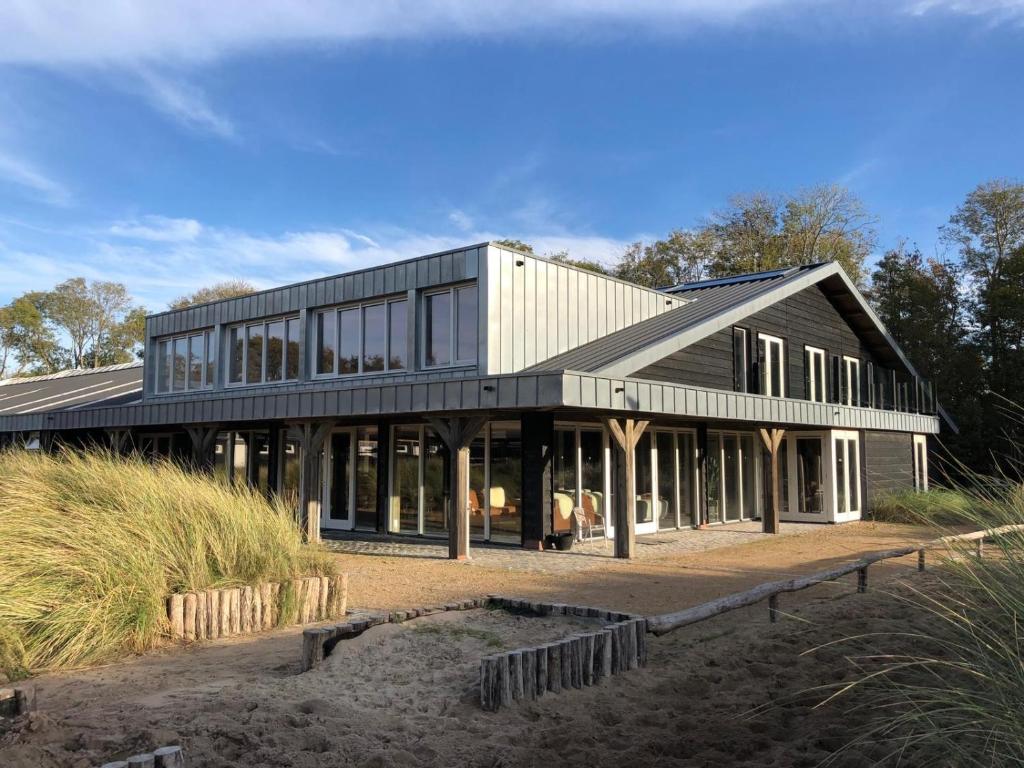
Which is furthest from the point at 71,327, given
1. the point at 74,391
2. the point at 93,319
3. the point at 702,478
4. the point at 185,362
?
the point at 702,478

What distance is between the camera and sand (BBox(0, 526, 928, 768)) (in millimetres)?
3662

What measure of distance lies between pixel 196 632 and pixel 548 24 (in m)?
12.6

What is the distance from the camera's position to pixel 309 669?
5.09 meters

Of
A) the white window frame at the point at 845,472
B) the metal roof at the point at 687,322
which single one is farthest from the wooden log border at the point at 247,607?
the white window frame at the point at 845,472

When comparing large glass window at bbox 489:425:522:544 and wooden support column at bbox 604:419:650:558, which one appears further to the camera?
large glass window at bbox 489:425:522:544

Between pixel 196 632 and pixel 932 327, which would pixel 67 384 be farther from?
pixel 932 327

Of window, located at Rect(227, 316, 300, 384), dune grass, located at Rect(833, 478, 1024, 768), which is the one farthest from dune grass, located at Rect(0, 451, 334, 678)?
window, located at Rect(227, 316, 300, 384)

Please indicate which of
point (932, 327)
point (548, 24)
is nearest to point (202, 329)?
point (548, 24)

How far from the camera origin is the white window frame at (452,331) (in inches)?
504

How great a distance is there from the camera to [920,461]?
21.5 metres

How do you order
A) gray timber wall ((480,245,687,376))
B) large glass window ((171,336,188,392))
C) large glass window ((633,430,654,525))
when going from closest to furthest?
gray timber wall ((480,245,687,376))
large glass window ((633,430,654,525))
large glass window ((171,336,188,392))

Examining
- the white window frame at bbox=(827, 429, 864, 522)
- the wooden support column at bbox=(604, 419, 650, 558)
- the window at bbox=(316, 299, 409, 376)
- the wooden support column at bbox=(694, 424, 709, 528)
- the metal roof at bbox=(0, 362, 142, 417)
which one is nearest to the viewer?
the wooden support column at bbox=(604, 419, 650, 558)

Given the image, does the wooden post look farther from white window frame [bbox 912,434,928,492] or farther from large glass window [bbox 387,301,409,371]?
white window frame [bbox 912,434,928,492]

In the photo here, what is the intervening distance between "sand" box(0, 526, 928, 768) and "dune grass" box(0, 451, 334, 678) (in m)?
0.43
